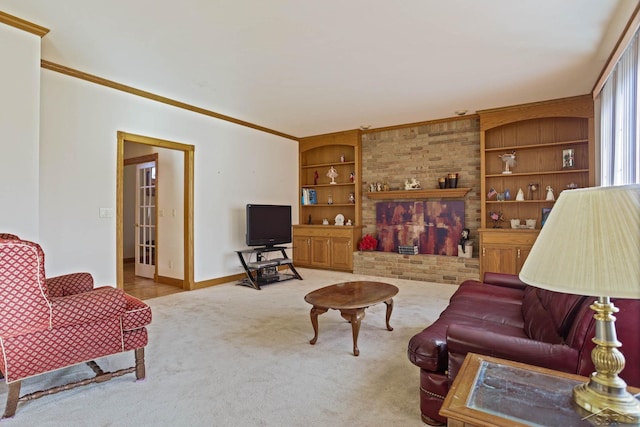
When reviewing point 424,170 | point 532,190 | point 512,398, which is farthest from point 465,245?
point 512,398

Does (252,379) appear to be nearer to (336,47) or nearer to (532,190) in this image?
(336,47)

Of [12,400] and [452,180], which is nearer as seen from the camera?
[12,400]

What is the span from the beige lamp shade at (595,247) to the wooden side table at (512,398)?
440 mm

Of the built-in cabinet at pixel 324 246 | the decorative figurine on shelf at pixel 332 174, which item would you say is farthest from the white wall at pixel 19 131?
the decorative figurine on shelf at pixel 332 174

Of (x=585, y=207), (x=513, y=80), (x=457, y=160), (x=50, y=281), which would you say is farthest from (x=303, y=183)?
(x=585, y=207)

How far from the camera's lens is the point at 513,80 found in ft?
13.5

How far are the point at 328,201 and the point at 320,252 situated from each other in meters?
1.16

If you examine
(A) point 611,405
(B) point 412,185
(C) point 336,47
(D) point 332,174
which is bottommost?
(A) point 611,405

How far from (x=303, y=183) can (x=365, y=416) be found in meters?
5.85

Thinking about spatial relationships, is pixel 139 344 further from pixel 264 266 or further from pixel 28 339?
pixel 264 266

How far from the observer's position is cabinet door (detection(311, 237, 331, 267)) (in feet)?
21.7

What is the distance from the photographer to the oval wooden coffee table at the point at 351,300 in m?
2.73

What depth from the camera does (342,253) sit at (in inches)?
255

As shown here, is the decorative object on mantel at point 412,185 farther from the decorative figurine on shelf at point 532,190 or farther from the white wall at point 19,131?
the white wall at point 19,131
